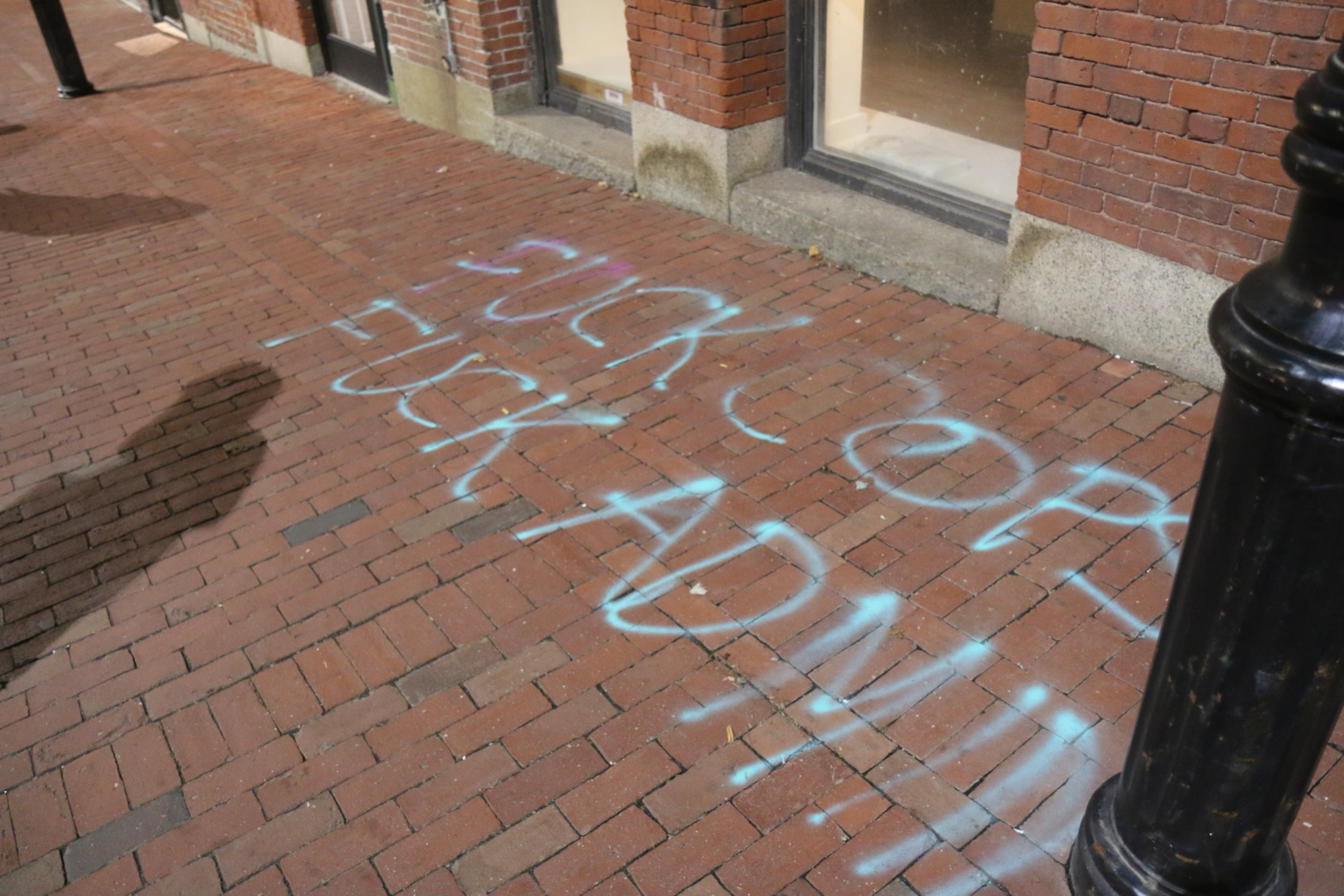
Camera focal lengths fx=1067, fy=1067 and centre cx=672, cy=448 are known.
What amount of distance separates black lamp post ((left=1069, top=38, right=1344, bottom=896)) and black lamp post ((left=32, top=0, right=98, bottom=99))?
38.7ft

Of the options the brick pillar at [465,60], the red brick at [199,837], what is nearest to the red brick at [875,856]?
the red brick at [199,837]

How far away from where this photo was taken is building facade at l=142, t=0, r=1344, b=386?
12.3 ft

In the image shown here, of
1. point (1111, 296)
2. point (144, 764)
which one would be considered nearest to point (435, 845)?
point (144, 764)

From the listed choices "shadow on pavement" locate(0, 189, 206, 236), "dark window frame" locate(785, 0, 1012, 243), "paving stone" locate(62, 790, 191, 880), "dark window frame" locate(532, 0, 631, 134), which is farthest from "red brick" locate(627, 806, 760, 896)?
"shadow on pavement" locate(0, 189, 206, 236)

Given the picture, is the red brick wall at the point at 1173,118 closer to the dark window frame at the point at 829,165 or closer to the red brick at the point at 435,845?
the dark window frame at the point at 829,165

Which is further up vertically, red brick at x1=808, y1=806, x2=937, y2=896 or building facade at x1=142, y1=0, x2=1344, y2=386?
building facade at x1=142, y1=0, x2=1344, y2=386

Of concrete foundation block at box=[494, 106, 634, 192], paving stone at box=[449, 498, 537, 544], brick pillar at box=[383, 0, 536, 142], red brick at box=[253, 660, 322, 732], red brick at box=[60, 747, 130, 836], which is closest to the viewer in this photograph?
red brick at box=[60, 747, 130, 836]

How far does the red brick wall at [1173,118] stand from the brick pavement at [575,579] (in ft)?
1.99

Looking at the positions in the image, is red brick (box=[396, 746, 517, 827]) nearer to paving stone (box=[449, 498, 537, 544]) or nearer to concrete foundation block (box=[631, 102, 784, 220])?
paving stone (box=[449, 498, 537, 544])

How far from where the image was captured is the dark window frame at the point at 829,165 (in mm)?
5160

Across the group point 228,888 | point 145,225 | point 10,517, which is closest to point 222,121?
point 145,225

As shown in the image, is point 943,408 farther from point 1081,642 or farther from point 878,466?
point 1081,642

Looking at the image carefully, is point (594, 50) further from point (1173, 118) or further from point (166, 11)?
point (166, 11)

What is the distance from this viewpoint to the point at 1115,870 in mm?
2287
